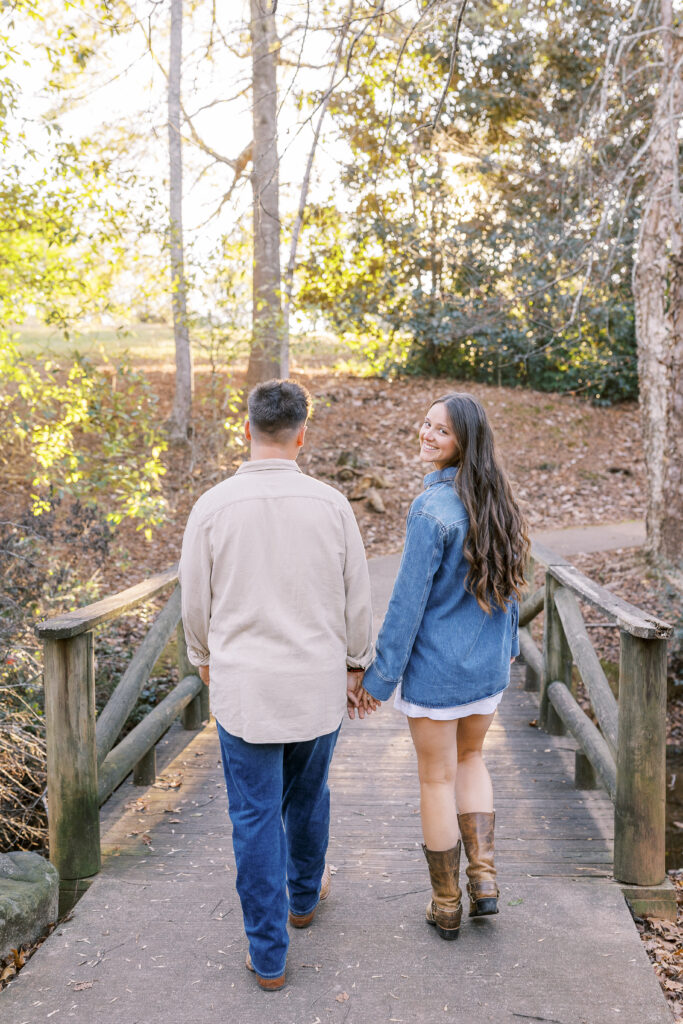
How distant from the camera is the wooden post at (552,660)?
17.4 feet

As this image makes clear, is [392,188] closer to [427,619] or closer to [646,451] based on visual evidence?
[646,451]

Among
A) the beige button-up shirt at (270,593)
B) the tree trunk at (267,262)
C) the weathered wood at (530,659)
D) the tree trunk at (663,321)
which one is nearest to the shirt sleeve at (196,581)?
the beige button-up shirt at (270,593)

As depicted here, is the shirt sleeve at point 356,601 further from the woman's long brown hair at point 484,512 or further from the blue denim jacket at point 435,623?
the woman's long brown hair at point 484,512

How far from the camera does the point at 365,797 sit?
454 cm

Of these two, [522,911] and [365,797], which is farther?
[365,797]

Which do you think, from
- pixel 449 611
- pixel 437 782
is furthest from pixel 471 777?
pixel 449 611

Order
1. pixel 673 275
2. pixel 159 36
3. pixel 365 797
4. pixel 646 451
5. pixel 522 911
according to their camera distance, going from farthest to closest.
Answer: pixel 159 36, pixel 646 451, pixel 673 275, pixel 365 797, pixel 522 911

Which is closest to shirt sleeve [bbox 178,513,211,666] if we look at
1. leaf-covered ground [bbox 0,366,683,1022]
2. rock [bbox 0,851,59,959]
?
rock [bbox 0,851,59,959]

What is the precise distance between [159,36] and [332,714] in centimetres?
1225

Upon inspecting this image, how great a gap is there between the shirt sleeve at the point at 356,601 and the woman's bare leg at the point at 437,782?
1.00 feet

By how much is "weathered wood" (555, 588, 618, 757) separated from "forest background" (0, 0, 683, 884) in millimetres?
2580

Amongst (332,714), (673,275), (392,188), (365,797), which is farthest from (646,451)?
(392,188)

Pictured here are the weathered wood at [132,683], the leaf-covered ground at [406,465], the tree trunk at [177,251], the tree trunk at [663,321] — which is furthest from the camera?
the leaf-covered ground at [406,465]

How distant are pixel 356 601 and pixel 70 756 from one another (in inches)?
58.3
